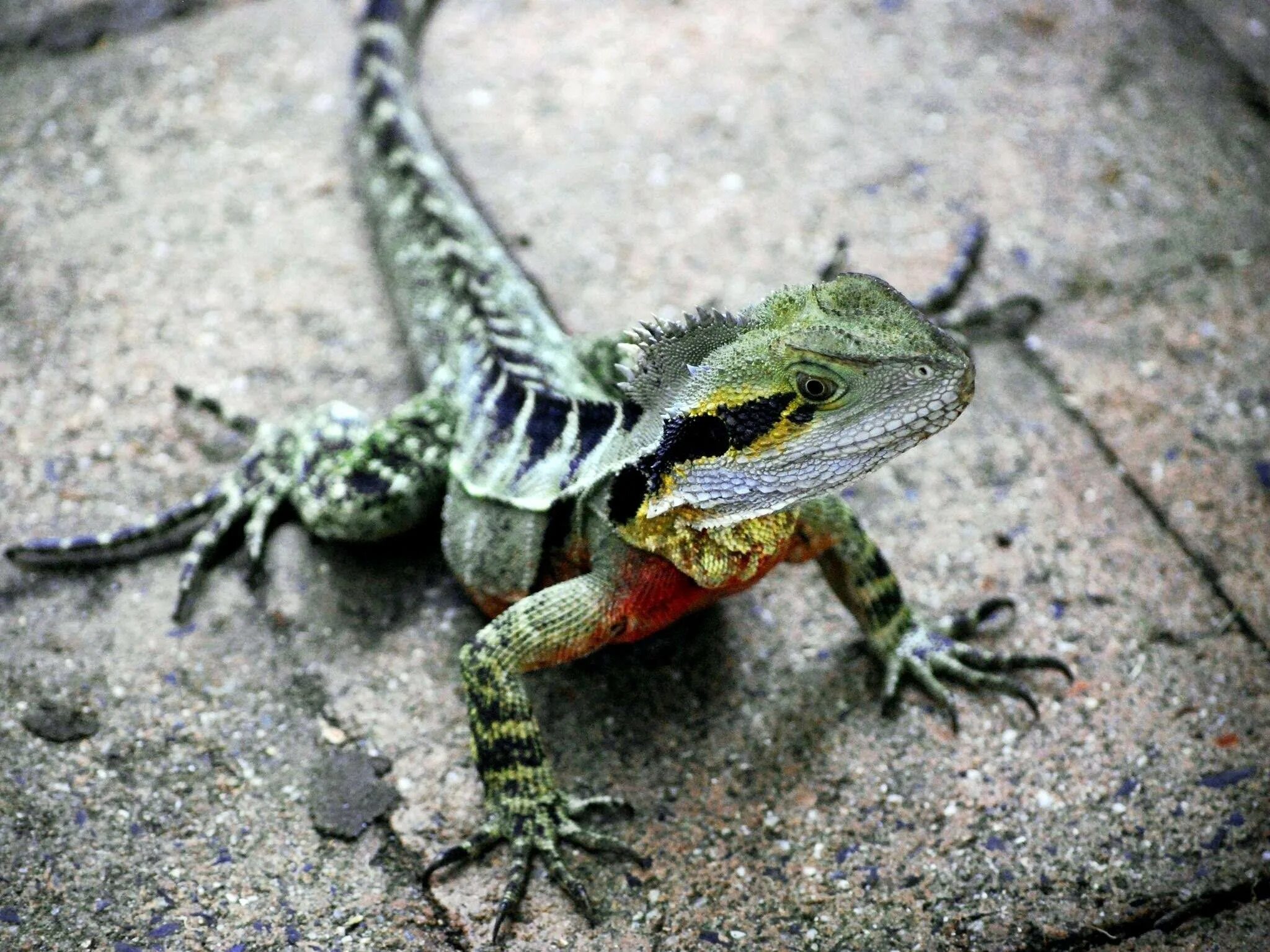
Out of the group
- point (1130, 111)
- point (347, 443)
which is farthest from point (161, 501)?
point (1130, 111)

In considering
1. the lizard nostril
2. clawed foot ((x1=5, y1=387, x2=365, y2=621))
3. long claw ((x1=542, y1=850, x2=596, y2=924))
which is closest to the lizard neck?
the lizard nostril

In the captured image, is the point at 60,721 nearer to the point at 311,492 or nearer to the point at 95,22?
the point at 311,492

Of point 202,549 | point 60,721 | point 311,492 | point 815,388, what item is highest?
point 815,388

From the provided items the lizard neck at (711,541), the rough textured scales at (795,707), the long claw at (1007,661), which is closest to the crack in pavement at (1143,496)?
the rough textured scales at (795,707)

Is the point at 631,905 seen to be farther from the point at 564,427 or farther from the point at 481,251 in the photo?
the point at 481,251

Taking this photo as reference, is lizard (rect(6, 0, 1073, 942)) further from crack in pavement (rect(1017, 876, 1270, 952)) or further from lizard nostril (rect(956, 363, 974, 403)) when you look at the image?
crack in pavement (rect(1017, 876, 1270, 952))

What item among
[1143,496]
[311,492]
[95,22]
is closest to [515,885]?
[311,492]

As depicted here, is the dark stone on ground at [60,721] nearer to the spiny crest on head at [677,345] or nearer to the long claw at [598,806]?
the long claw at [598,806]

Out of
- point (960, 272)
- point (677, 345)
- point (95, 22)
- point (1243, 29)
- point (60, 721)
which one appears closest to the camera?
point (677, 345)
